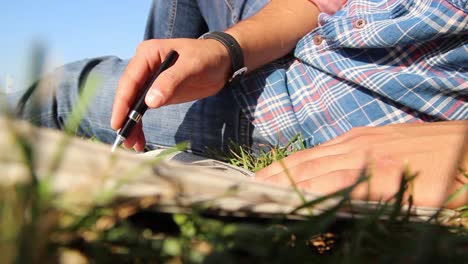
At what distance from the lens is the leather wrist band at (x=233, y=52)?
1.28 metres

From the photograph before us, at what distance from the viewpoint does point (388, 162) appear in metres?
0.76

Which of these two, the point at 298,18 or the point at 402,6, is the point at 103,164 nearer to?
the point at 402,6

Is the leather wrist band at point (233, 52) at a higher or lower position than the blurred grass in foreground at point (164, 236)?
lower

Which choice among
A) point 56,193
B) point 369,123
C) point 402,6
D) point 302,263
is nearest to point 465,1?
point 402,6

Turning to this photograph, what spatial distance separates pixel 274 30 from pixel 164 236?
1142mm

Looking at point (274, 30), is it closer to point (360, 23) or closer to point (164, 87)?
point (360, 23)

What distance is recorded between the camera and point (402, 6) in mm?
1123

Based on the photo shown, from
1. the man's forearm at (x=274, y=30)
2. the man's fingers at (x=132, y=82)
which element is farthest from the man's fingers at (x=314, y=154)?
the man's forearm at (x=274, y=30)

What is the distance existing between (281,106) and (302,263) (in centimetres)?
102

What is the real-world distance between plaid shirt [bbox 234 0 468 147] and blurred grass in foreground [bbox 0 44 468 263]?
2.47 feet

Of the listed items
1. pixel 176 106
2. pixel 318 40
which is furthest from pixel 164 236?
pixel 176 106

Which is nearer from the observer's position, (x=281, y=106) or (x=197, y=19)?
(x=281, y=106)

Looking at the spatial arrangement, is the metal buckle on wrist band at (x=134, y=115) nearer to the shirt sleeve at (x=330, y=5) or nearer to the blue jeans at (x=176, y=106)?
the blue jeans at (x=176, y=106)

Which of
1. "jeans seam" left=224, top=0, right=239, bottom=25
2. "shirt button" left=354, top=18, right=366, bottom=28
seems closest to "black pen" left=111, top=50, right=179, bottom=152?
"shirt button" left=354, top=18, right=366, bottom=28
